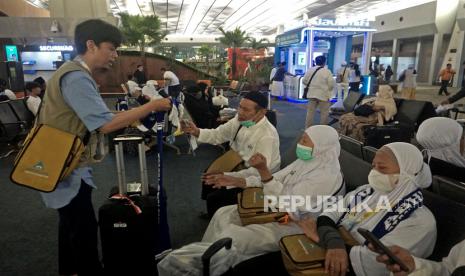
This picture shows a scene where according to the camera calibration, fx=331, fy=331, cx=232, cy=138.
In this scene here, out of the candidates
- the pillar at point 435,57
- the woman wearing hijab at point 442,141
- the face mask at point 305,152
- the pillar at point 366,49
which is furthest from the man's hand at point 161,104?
the pillar at point 435,57

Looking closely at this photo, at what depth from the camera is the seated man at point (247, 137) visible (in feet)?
8.20

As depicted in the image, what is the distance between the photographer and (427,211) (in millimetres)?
1459

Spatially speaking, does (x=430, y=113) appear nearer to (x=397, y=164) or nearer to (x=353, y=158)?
(x=353, y=158)

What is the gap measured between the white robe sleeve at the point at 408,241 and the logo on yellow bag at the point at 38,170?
1474 millimetres

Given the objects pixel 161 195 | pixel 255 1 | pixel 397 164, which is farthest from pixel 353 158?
pixel 255 1

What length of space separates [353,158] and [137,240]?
4.92ft

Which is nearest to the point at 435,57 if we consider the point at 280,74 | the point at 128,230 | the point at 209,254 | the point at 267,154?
the point at 280,74

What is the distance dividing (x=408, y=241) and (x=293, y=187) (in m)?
0.79

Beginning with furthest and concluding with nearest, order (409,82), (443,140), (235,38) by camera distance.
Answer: (235,38)
(409,82)
(443,140)

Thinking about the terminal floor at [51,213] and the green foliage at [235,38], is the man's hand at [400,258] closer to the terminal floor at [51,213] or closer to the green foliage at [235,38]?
the terminal floor at [51,213]

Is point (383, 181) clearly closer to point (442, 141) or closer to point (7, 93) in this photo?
point (442, 141)

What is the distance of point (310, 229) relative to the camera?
1.66 m

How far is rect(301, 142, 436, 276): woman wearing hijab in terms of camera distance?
141 cm

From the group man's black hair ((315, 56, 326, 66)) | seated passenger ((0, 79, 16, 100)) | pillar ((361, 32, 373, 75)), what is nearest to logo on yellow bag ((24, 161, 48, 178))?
seated passenger ((0, 79, 16, 100))
